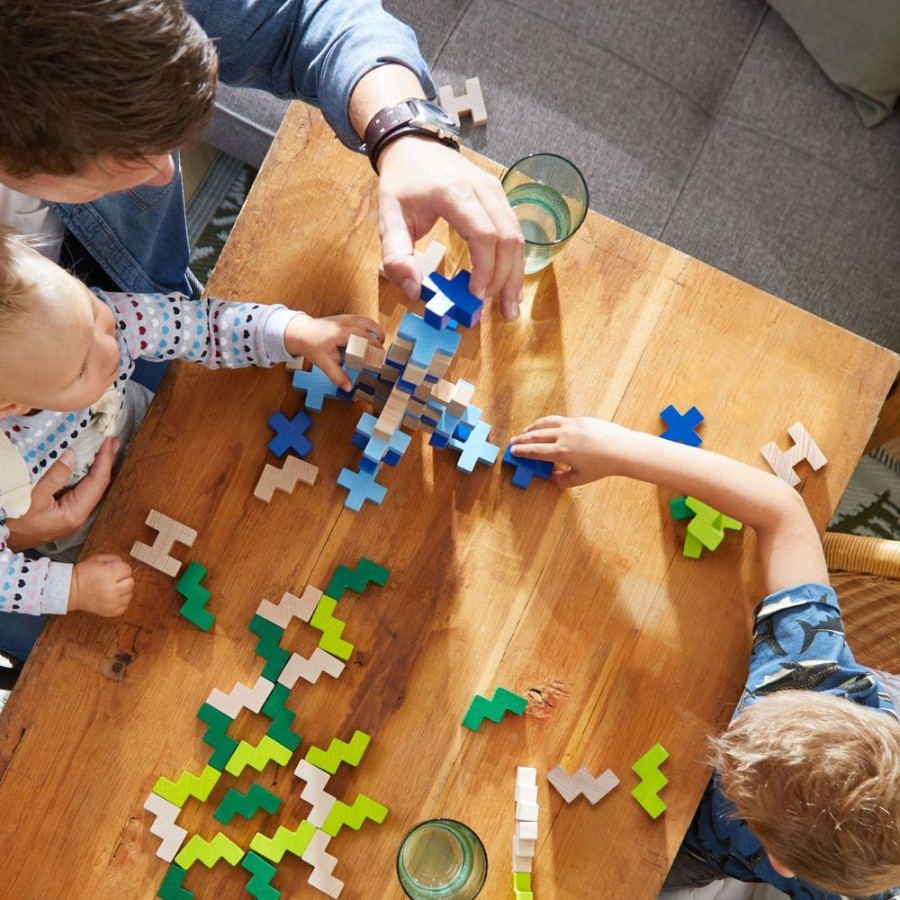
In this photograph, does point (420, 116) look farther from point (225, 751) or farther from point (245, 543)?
point (225, 751)

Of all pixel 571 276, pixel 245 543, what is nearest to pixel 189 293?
pixel 245 543

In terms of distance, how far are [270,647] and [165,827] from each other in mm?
235

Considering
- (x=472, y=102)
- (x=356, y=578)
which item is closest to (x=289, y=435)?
(x=356, y=578)

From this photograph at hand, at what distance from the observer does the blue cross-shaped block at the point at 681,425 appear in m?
1.15

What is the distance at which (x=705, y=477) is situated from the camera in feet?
3.61

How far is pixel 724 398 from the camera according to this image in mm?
1176

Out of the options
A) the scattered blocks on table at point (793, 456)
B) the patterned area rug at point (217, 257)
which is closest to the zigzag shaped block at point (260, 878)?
the scattered blocks on table at point (793, 456)

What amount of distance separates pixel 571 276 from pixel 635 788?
65 cm

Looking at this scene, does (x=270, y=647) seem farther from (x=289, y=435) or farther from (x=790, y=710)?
(x=790, y=710)

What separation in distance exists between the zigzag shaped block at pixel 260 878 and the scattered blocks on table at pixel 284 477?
1.39 ft

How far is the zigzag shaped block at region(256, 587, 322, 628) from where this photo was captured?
3.57 feet

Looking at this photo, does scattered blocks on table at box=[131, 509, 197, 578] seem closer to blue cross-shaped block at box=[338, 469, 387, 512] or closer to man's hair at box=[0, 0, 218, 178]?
blue cross-shaped block at box=[338, 469, 387, 512]

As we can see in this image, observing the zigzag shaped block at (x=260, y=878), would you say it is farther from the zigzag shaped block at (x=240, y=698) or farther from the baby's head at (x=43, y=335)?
the baby's head at (x=43, y=335)

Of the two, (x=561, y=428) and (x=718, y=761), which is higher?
(x=561, y=428)
